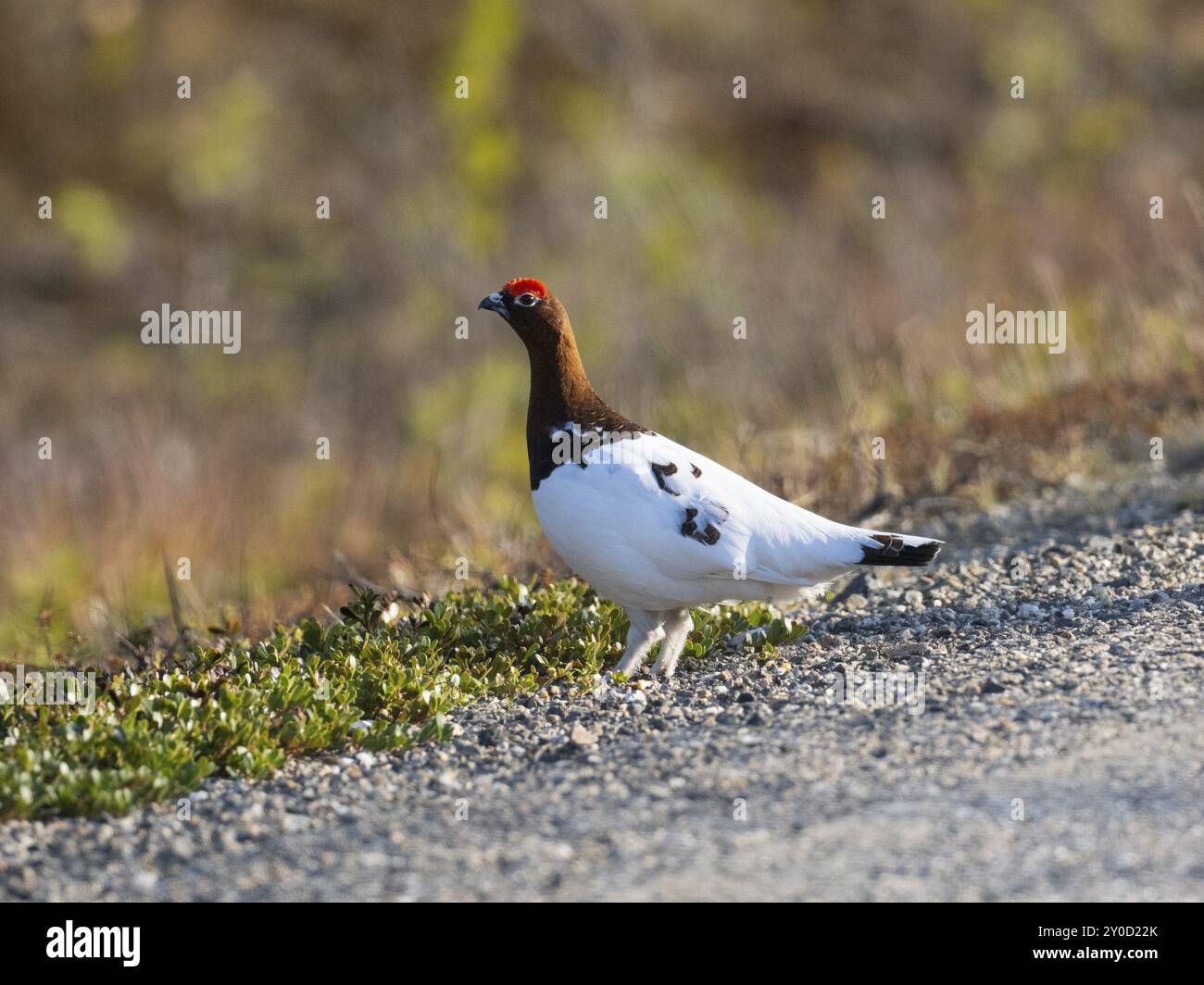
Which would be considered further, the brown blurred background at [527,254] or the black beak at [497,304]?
the brown blurred background at [527,254]

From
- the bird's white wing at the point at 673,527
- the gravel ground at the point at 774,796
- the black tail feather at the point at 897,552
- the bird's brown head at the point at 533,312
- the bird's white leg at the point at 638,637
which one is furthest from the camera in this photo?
the bird's brown head at the point at 533,312

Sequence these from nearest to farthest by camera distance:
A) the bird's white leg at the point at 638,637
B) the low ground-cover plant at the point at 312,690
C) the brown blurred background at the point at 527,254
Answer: the low ground-cover plant at the point at 312,690
the bird's white leg at the point at 638,637
the brown blurred background at the point at 527,254

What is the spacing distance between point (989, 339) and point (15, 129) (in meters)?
15.1

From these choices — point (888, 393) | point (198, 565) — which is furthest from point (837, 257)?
point (198, 565)

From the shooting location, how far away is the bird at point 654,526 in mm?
4637

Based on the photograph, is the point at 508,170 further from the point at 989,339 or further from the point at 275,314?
the point at 989,339

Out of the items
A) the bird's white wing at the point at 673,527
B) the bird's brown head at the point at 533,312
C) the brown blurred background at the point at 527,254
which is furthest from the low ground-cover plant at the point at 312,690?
the brown blurred background at the point at 527,254

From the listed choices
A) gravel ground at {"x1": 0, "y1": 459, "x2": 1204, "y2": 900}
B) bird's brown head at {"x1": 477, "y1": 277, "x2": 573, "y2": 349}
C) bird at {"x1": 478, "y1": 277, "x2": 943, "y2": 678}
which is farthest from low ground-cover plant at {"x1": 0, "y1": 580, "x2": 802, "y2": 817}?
bird's brown head at {"x1": 477, "y1": 277, "x2": 573, "y2": 349}

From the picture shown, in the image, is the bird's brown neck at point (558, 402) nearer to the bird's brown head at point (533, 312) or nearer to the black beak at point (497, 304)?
the bird's brown head at point (533, 312)

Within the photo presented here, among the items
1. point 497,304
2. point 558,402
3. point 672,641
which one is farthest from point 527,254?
point 672,641

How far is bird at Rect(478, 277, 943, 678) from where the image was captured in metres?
4.64

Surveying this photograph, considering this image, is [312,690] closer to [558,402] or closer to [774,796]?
[558,402]

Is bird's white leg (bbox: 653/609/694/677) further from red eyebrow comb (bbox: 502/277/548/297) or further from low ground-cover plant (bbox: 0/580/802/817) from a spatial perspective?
red eyebrow comb (bbox: 502/277/548/297)

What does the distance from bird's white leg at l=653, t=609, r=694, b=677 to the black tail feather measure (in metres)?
0.68
